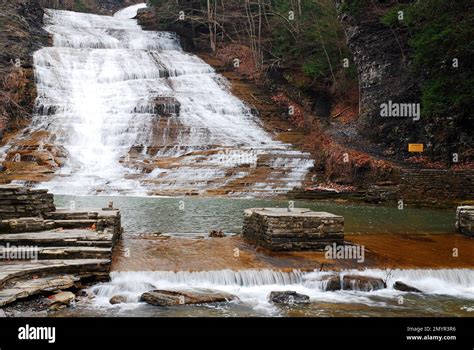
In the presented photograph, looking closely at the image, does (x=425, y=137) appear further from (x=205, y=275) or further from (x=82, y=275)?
(x=82, y=275)

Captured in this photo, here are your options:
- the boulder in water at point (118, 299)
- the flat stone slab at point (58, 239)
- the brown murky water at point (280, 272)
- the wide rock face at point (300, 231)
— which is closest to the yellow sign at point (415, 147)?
the brown murky water at point (280, 272)

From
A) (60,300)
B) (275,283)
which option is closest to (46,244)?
(60,300)

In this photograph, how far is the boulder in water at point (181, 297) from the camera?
655cm

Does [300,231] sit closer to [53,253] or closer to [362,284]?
[362,284]

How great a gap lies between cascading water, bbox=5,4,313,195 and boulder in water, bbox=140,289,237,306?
12.8 m

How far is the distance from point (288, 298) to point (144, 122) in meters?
23.6

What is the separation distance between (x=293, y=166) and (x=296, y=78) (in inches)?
587

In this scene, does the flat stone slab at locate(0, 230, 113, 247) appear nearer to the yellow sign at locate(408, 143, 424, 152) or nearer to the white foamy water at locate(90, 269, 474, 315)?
the white foamy water at locate(90, 269, 474, 315)

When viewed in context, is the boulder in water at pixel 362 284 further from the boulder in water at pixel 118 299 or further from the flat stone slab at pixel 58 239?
the flat stone slab at pixel 58 239

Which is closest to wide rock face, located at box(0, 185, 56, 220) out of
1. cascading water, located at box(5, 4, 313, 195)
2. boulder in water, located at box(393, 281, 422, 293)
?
boulder in water, located at box(393, 281, 422, 293)

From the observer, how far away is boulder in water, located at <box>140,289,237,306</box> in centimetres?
655
